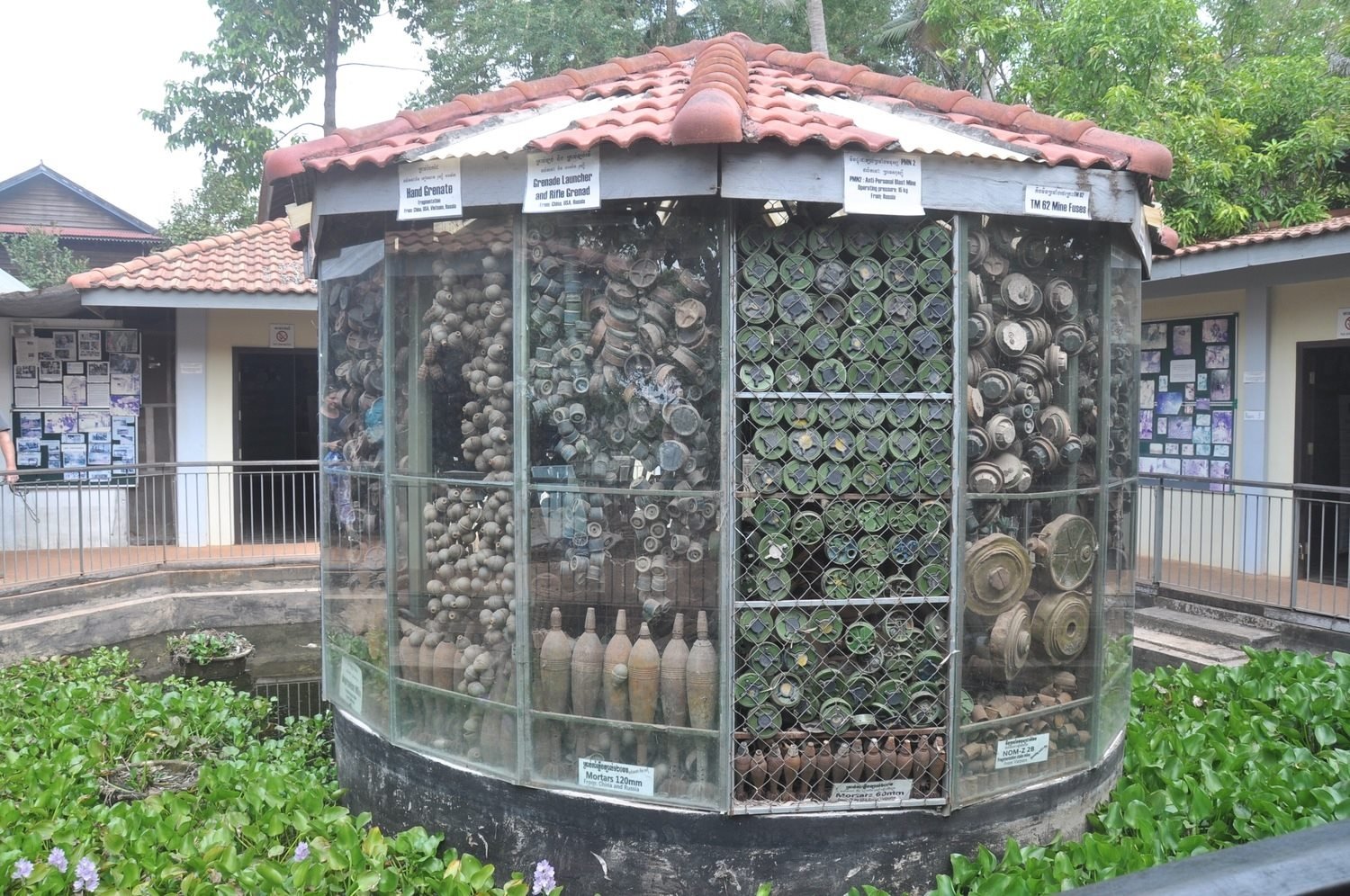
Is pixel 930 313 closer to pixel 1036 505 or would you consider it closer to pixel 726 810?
pixel 1036 505

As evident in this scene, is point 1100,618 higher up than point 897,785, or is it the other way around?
point 1100,618

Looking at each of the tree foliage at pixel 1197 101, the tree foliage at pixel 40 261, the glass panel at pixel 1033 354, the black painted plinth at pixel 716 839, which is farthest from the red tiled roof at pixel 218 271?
the tree foliage at pixel 1197 101

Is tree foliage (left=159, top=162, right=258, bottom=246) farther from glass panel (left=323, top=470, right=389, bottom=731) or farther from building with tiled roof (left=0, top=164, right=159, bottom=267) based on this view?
glass panel (left=323, top=470, right=389, bottom=731)

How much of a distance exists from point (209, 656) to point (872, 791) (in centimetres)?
738

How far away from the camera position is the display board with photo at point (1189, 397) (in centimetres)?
1075

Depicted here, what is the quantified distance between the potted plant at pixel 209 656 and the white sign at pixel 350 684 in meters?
4.40

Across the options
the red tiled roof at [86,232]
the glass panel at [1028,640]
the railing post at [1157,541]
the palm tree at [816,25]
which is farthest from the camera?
the red tiled roof at [86,232]

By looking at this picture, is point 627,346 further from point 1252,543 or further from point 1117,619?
point 1252,543

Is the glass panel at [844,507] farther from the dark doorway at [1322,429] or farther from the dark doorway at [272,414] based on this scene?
the dark doorway at [272,414]

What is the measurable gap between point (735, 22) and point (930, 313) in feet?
61.0

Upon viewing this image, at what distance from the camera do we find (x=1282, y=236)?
8664mm

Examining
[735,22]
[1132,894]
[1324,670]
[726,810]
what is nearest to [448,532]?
[726,810]

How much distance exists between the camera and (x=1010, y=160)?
169 inches

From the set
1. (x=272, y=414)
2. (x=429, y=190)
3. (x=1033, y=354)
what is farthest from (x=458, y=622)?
(x=272, y=414)
